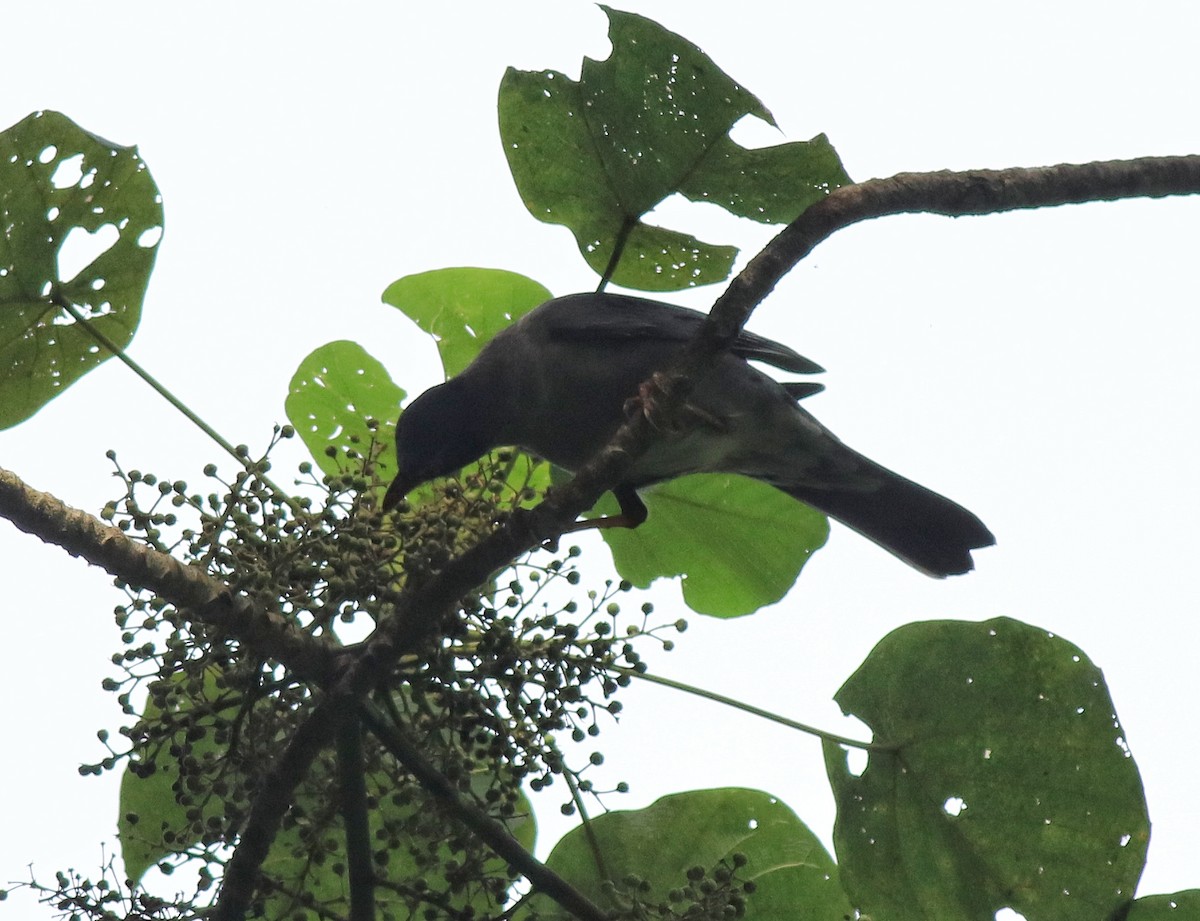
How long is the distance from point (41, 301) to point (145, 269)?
0.92 ft

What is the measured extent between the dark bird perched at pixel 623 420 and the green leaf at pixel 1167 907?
1.54 meters

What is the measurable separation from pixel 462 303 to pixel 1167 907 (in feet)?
8.81

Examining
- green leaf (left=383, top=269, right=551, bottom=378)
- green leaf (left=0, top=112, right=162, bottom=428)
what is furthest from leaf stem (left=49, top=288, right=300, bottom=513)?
green leaf (left=383, top=269, right=551, bottom=378)

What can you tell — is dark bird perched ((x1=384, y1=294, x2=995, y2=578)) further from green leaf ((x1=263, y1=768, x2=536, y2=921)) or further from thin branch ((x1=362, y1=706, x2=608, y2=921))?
thin branch ((x1=362, y1=706, x2=608, y2=921))

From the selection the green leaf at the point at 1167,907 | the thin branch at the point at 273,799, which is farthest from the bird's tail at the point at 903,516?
the thin branch at the point at 273,799

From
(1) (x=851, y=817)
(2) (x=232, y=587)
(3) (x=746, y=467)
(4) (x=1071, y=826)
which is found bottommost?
(4) (x=1071, y=826)

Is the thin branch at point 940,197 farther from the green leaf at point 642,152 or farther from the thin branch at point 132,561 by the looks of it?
the thin branch at point 132,561

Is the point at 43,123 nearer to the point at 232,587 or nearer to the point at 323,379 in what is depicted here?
the point at 323,379

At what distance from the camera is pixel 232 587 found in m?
2.42

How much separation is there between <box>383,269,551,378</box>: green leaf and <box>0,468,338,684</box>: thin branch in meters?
1.72

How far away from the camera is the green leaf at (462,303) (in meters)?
3.93

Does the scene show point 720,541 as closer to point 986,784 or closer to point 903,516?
point 903,516

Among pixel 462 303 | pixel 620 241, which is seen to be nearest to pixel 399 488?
pixel 462 303

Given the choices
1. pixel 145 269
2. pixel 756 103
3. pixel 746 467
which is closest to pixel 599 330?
pixel 746 467
